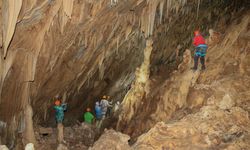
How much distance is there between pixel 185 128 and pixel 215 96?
6.06 feet

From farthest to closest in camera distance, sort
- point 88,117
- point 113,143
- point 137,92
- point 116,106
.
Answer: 1. point 116,106
2. point 88,117
3. point 137,92
4. point 113,143

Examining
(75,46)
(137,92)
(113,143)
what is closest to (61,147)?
(75,46)

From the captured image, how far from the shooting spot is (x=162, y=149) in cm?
579

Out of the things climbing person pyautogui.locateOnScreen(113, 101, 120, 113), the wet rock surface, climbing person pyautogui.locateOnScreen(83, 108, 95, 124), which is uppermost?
climbing person pyautogui.locateOnScreen(113, 101, 120, 113)

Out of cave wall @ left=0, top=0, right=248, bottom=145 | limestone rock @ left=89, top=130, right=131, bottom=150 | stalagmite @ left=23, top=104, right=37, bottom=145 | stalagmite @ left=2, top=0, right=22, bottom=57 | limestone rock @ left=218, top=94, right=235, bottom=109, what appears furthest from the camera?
stalagmite @ left=23, top=104, right=37, bottom=145

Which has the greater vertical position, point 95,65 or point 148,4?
point 148,4

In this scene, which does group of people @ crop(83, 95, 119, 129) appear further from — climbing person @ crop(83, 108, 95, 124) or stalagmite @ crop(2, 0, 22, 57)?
stalagmite @ crop(2, 0, 22, 57)

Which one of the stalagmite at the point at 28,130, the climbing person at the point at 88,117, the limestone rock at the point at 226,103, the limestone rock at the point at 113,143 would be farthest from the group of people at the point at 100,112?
the limestone rock at the point at 226,103

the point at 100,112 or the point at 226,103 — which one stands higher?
the point at 226,103

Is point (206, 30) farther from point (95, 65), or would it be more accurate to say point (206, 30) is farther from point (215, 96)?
point (215, 96)

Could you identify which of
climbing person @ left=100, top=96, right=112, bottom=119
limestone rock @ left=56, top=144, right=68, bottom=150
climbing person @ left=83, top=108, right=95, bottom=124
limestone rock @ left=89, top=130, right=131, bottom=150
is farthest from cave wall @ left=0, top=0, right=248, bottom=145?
limestone rock @ left=89, top=130, right=131, bottom=150

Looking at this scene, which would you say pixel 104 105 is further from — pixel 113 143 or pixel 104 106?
pixel 113 143

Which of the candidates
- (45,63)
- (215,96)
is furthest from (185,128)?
(45,63)

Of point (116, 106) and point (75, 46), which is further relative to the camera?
point (116, 106)
